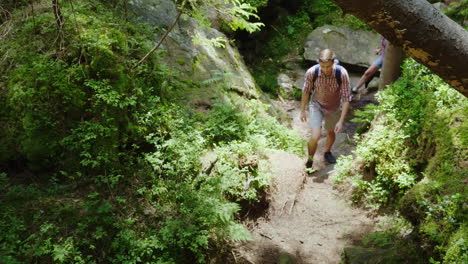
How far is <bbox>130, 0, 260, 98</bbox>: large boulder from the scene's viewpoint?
7.59 metres

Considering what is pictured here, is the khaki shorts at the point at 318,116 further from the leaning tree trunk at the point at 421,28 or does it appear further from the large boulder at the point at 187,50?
the leaning tree trunk at the point at 421,28

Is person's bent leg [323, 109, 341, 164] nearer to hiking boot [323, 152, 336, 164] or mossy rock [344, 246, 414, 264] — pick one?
hiking boot [323, 152, 336, 164]

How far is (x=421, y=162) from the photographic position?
504 cm

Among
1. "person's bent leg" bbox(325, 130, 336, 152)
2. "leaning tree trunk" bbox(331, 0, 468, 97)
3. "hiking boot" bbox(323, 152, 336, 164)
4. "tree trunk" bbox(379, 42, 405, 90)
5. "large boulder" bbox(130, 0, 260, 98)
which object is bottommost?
"hiking boot" bbox(323, 152, 336, 164)

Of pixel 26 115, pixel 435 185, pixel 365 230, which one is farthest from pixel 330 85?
pixel 26 115

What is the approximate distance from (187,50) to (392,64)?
4.90 m

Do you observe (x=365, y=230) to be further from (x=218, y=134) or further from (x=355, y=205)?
(x=218, y=134)

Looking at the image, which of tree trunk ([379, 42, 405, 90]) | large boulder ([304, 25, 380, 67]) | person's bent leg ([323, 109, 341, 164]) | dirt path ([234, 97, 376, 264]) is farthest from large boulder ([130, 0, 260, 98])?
large boulder ([304, 25, 380, 67])

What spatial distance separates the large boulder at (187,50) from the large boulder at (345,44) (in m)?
4.66

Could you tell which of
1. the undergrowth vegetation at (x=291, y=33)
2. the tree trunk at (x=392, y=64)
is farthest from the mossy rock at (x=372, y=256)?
the undergrowth vegetation at (x=291, y=33)

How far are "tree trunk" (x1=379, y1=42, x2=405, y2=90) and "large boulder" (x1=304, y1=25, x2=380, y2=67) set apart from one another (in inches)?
169

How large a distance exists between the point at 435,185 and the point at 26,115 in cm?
536

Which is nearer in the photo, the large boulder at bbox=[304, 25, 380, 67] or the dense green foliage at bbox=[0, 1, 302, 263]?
the dense green foliage at bbox=[0, 1, 302, 263]

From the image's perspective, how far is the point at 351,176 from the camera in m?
6.30
